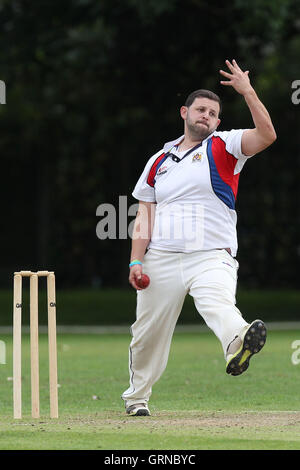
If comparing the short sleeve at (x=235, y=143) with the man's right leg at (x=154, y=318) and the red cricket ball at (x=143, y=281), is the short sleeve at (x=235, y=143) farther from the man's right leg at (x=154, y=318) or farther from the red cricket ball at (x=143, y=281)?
the red cricket ball at (x=143, y=281)

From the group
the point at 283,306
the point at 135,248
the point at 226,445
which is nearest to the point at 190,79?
the point at 283,306

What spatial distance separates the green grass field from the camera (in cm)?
666

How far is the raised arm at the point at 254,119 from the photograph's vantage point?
24.0 ft

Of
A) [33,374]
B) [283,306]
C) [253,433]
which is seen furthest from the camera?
[283,306]

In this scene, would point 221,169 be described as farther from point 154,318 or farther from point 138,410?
point 138,410

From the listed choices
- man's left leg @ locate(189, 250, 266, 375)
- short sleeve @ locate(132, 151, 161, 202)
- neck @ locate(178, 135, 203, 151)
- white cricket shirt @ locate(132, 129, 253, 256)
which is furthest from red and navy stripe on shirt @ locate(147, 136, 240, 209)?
short sleeve @ locate(132, 151, 161, 202)

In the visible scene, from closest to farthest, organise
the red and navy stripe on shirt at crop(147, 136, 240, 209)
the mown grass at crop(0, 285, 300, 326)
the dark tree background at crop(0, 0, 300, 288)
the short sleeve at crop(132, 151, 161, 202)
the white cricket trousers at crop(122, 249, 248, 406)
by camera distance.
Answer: the white cricket trousers at crop(122, 249, 248, 406) < the red and navy stripe on shirt at crop(147, 136, 240, 209) < the short sleeve at crop(132, 151, 161, 202) < the mown grass at crop(0, 285, 300, 326) < the dark tree background at crop(0, 0, 300, 288)

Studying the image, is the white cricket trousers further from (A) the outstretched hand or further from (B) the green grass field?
(A) the outstretched hand

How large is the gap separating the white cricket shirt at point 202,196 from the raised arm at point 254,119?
0.11 m

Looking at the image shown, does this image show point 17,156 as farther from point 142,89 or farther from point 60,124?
point 142,89

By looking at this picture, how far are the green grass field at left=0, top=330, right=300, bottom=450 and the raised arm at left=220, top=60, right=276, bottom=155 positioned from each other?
181cm

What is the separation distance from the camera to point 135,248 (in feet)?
26.1

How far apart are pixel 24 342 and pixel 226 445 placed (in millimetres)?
11189

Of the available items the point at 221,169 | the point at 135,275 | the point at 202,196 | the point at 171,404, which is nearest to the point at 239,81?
the point at 221,169
